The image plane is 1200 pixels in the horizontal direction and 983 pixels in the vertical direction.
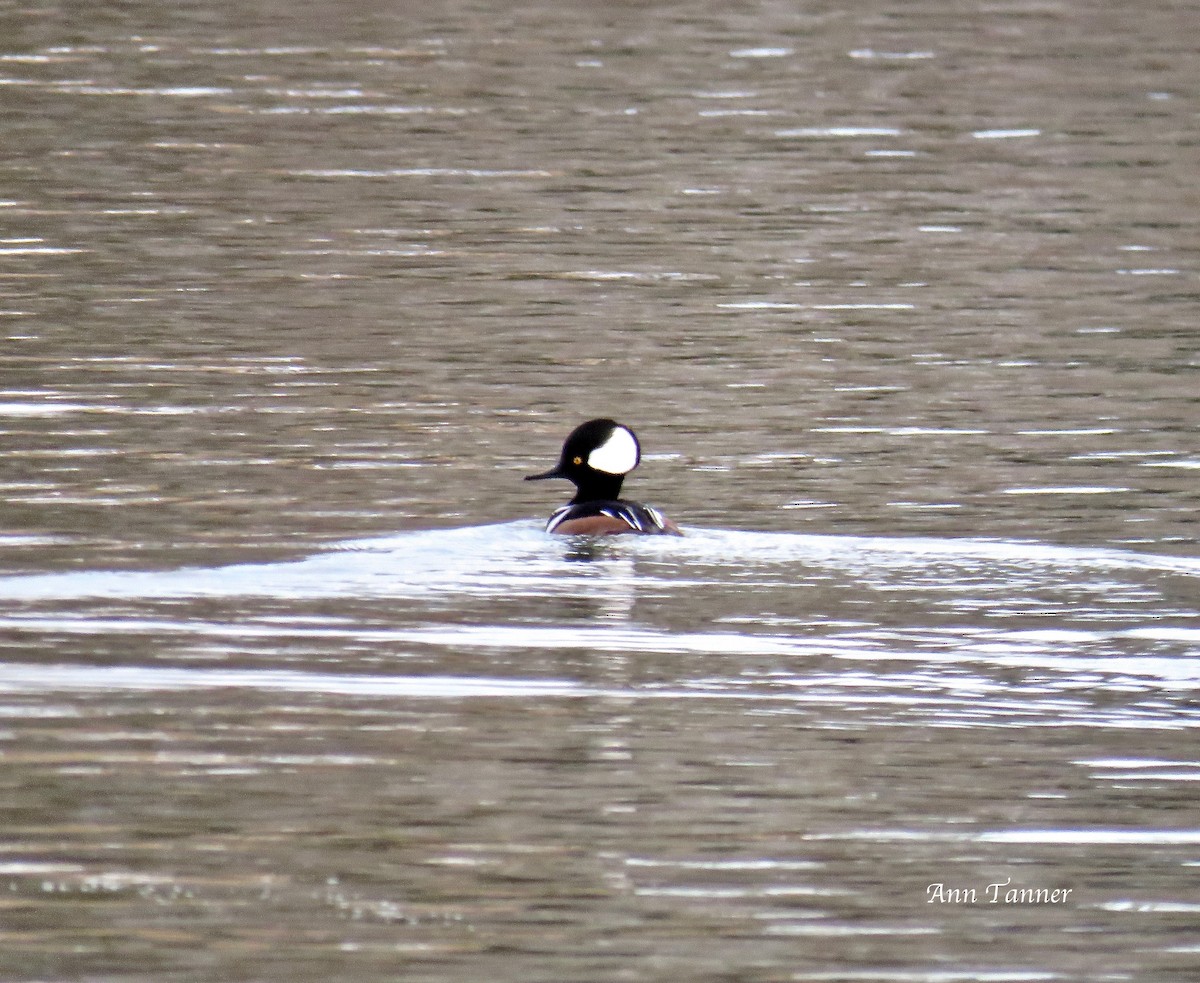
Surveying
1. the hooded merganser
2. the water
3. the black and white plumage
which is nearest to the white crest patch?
the hooded merganser

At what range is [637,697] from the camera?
9.99 meters

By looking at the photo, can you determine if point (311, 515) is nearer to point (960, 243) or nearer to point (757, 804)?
point (757, 804)

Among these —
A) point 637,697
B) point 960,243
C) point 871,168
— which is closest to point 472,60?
point 871,168

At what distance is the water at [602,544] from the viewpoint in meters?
7.72

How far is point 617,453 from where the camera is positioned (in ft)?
46.1

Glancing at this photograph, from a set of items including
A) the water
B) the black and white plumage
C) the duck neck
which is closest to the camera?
the water

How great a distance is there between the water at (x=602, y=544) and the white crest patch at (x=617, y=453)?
0.68m

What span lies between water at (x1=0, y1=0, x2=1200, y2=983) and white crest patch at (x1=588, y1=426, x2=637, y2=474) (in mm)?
682

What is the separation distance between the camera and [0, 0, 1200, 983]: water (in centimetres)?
772
